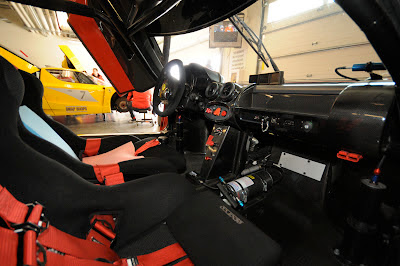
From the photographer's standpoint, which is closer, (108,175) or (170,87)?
(108,175)

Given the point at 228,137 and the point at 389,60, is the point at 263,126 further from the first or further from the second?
the point at 389,60

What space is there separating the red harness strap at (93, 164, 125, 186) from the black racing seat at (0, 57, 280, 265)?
17 centimetres

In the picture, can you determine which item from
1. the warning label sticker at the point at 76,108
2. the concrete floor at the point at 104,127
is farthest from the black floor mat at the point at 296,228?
the warning label sticker at the point at 76,108

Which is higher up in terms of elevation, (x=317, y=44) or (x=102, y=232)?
(x=317, y=44)

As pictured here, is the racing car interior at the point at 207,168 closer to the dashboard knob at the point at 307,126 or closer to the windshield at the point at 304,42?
the dashboard knob at the point at 307,126

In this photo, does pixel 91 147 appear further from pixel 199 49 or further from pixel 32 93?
pixel 199 49

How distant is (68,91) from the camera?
3.86 metres

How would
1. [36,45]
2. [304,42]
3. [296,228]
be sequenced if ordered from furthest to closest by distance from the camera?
[36,45]
[304,42]
[296,228]

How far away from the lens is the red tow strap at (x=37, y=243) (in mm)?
388

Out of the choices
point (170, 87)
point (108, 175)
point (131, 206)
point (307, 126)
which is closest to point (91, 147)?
point (108, 175)

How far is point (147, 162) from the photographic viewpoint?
3.52 feet

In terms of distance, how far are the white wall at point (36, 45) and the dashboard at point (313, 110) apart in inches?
291

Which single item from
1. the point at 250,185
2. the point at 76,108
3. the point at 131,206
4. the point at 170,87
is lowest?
the point at 250,185

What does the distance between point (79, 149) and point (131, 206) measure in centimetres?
97
